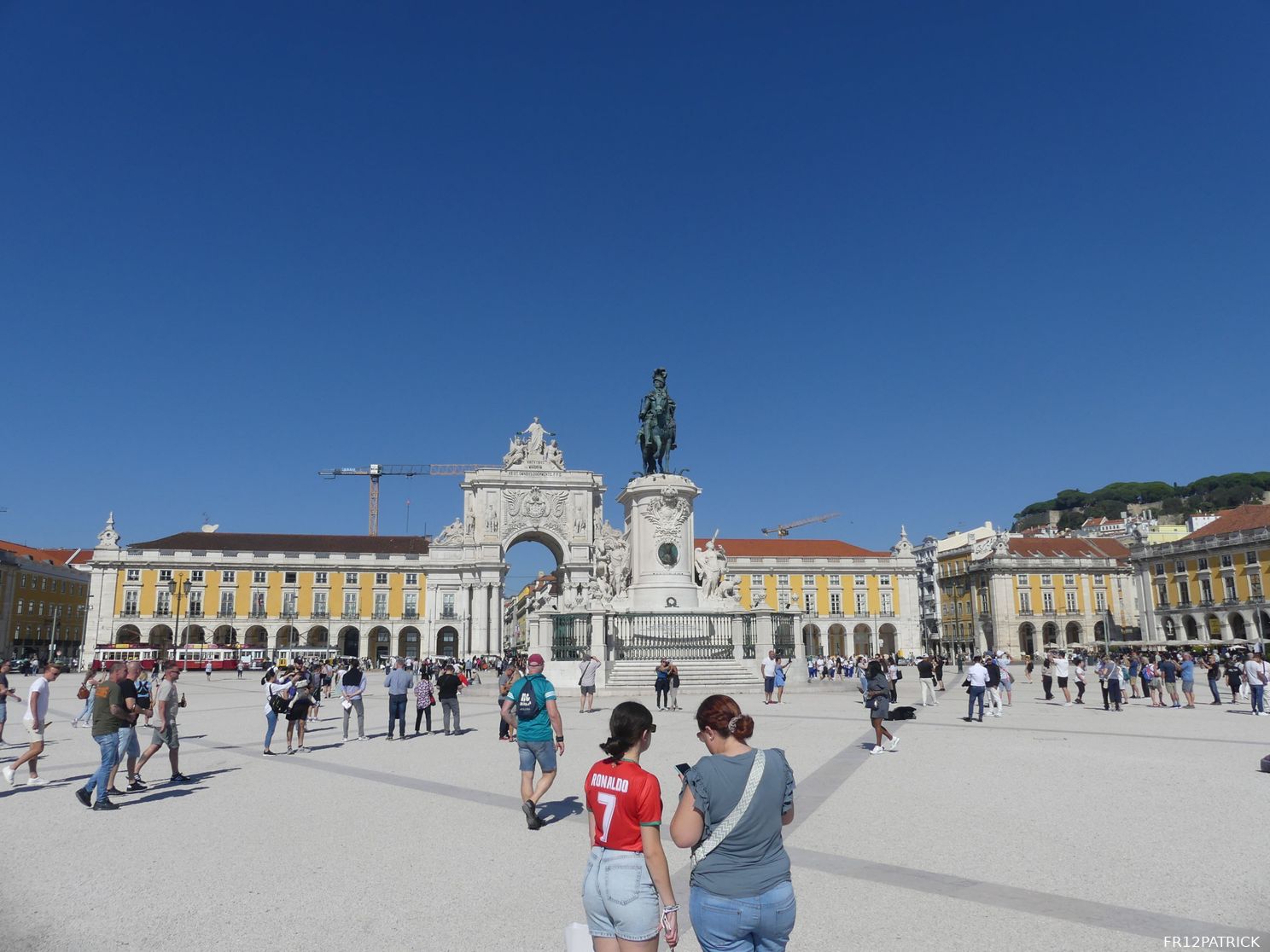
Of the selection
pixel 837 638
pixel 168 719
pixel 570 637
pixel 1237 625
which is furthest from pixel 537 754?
pixel 837 638

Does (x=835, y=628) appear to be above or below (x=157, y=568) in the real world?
below

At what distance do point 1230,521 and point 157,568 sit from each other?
8838cm

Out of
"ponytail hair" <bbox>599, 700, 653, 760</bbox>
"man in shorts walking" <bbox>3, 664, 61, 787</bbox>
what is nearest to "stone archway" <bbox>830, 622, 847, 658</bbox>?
"man in shorts walking" <bbox>3, 664, 61, 787</bbox>

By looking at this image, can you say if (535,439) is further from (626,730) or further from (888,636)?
(626,730)

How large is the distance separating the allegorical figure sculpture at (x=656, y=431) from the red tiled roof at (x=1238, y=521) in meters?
52.6

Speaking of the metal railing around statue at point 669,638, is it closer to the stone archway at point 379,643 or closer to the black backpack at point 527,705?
the black backpack at point 527,705

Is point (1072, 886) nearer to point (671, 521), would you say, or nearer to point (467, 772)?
point (467, 772)

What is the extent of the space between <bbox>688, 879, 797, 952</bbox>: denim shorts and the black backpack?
4.83 metres

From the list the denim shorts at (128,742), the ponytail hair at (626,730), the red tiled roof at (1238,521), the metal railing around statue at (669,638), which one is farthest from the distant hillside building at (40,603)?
the red tiled roof at (1238,521)

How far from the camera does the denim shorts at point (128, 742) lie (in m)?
8.75

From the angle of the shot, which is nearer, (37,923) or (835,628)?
(37,923)

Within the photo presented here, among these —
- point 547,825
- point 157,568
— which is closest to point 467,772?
point 547,825

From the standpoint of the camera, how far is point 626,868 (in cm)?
344

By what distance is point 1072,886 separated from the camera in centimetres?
560
